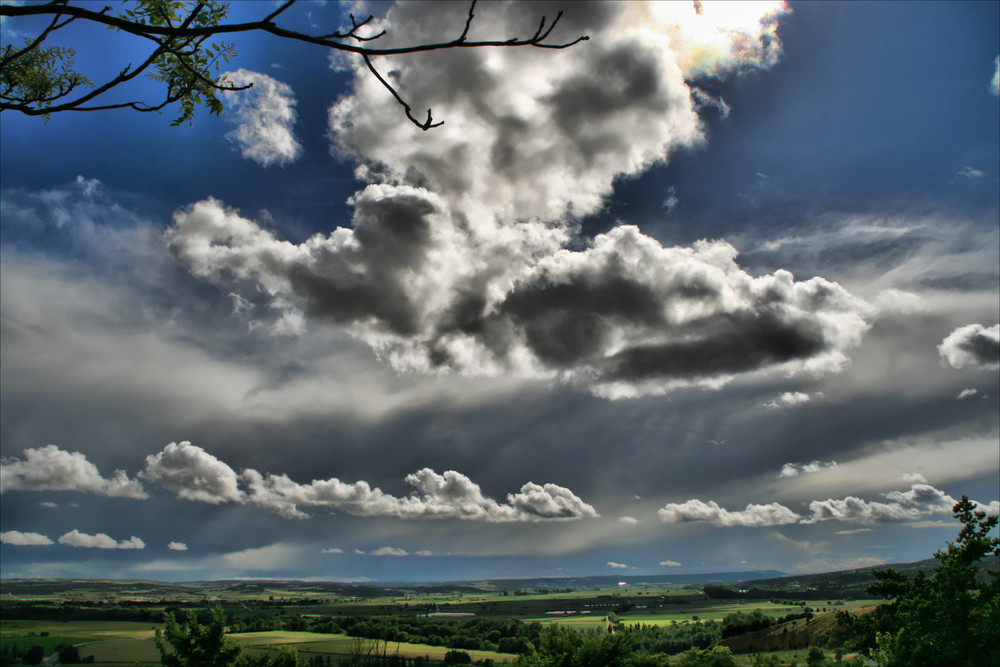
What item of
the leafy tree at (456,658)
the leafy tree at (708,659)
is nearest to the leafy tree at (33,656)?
the leafy tree at (456,658)

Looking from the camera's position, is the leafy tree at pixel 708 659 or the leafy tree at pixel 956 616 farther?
the leafy tree at pixel 708 659

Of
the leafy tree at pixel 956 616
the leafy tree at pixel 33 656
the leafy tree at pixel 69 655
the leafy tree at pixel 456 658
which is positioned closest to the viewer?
the leafy tree at pixel 956 616

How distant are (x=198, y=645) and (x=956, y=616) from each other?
38737 millimetres

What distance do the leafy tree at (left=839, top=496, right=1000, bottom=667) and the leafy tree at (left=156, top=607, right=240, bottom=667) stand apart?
34.5 meters

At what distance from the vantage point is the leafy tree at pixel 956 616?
19469 millimetres

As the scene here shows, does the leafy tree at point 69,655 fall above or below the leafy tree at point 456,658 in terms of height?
above

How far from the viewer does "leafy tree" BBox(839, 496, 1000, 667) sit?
19469 millimetres

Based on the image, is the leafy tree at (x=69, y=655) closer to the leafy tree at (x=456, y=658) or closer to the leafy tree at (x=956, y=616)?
the leafy tree at (x=456, y=658)

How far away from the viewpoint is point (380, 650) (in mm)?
155625

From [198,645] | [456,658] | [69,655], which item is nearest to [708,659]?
[198,645]

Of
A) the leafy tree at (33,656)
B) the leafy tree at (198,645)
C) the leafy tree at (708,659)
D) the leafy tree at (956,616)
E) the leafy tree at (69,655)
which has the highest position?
the leafy tree at (956,616)

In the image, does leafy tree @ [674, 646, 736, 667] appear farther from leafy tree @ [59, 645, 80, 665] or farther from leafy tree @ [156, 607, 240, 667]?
leafy tree @ [59, 645, 80, 665]

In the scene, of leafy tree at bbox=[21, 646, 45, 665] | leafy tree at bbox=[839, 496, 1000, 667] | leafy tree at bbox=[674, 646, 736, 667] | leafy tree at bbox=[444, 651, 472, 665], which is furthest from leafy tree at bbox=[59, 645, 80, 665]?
leafy tree at bbox=[839, 496, 1000, 667]

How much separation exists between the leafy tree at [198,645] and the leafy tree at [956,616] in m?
34.5
